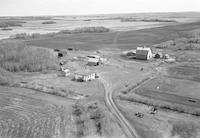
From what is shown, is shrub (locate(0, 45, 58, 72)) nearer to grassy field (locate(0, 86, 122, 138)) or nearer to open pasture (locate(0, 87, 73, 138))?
open pasture (locate(0, 87, 73, 138))

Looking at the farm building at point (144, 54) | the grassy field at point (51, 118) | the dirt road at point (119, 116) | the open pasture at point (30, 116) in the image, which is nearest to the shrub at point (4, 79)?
the open pasture at point (30, 116)

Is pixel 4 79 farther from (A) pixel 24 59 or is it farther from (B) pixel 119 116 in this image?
(B) pixel 119 116

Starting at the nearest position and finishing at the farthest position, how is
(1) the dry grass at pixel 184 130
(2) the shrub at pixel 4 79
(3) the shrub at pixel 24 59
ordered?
1. (1) the dry grass at pixel 184 130
2. (2) the shrub at pixel 4 79
3. (3) the shrub at pixel 24 59

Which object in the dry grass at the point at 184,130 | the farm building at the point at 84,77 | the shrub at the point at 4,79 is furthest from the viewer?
the farm building at the point at 84,77

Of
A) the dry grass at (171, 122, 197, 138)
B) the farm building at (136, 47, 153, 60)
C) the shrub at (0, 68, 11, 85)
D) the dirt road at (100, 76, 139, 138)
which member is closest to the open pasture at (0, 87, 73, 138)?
the shrub at (0, 68, 11, 85)

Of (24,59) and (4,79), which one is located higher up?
(24,59)

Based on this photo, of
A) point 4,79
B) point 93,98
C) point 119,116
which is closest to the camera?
point 119,116

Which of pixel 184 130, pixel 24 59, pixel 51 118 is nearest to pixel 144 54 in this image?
pixel 24 59

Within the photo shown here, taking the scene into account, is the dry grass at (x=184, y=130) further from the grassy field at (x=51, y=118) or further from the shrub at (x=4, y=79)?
the shrub at (x=4, y=79)
